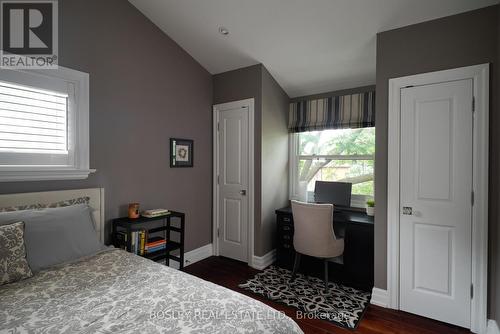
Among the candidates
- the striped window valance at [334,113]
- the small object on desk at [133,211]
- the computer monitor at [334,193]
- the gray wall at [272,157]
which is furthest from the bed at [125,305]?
the striped window valance at [334,113]

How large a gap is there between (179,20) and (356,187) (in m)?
2.94

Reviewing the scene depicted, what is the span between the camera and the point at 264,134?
3279 millimetres

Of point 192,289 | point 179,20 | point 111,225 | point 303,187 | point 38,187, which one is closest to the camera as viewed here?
point 192,289

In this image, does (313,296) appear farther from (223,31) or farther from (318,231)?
(223,31)

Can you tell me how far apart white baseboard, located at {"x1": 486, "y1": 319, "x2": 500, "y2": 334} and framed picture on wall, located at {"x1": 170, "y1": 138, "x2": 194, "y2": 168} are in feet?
10.6

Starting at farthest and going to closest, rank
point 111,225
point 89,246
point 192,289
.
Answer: point 111,225 → point 89,246 → point 192,289

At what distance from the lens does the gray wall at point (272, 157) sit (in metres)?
3.29

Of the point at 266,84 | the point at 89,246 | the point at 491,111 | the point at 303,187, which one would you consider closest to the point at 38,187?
the point at 89,246

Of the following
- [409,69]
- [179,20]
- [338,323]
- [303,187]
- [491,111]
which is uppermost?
[179,20]

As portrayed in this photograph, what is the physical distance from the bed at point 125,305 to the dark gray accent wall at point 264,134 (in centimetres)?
172

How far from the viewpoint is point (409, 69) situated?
7.67ft

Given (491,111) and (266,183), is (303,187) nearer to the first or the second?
(266,183)

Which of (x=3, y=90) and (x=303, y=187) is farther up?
(x=3, y=90)

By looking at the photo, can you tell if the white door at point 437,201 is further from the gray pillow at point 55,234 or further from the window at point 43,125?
the window at point 43,125
